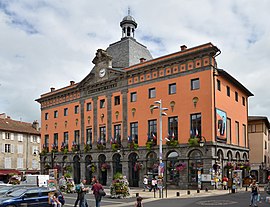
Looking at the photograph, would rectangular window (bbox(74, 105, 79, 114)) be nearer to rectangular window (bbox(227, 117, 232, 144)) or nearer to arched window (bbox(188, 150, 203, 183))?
arched window (bbox(188, 150, 203, 183))

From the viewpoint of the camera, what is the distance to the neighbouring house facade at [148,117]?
3519 cm

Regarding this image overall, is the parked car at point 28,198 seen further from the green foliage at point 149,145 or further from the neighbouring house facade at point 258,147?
the neighbouring house facade at point 258,147

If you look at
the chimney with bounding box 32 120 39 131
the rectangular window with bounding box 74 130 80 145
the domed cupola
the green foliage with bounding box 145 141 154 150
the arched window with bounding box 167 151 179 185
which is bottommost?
the arched window with bounding box 167 151 179 185

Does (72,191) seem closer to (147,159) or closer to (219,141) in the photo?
(147,159)

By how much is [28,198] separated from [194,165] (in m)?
19.2

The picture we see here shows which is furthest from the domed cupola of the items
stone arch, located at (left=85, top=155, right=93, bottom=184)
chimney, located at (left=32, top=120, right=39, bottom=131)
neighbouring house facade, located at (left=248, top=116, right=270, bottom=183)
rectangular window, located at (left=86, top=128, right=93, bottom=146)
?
chimney, located at (left=32, top=120, right=39, bottom=131)

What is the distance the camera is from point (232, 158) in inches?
1510

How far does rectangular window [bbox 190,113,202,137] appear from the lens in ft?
116

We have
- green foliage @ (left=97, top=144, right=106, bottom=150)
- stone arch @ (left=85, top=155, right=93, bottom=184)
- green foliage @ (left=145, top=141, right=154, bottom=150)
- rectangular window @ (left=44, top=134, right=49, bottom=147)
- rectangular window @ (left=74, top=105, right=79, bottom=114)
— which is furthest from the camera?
rectangular window @ (left=44, top=134, right=49, bottom=147)

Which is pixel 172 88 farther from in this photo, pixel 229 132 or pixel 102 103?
pixel 102 103

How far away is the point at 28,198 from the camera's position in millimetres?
19891

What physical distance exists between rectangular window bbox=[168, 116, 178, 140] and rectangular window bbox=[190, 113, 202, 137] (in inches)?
74.3

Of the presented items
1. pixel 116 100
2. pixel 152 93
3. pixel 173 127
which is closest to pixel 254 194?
pixel 173 127

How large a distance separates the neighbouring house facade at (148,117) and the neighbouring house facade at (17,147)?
13.4 metres
